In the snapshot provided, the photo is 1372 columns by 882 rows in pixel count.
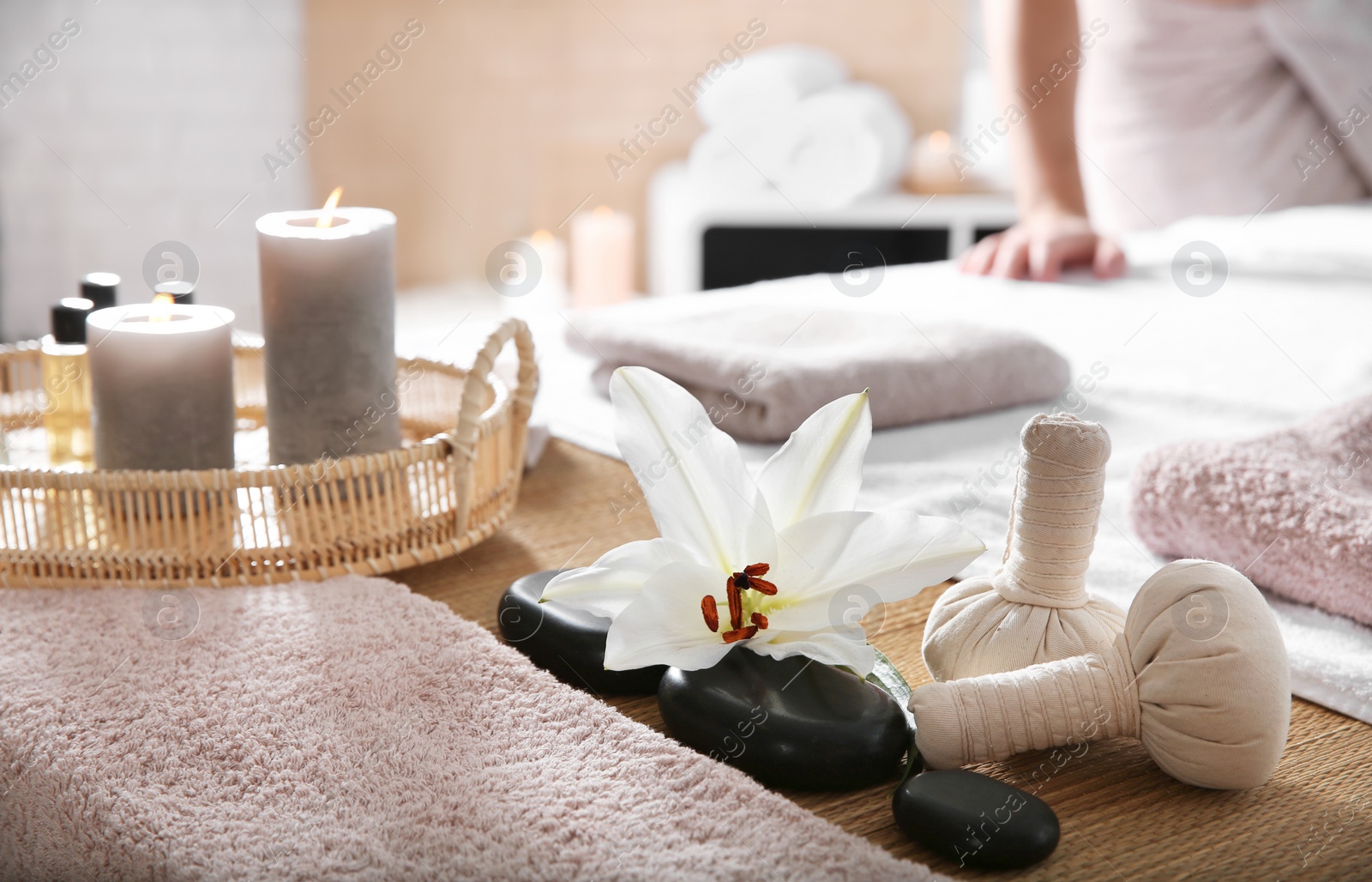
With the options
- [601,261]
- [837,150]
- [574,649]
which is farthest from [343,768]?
[837,150]

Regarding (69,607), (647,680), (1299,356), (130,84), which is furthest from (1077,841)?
(130,84)

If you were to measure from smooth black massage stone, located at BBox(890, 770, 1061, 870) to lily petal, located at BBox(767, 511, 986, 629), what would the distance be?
0.22 feet

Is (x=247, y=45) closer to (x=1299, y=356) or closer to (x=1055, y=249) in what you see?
(x=1055, y=249)

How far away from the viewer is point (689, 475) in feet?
1.49

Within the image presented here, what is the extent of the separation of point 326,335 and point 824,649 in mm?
380

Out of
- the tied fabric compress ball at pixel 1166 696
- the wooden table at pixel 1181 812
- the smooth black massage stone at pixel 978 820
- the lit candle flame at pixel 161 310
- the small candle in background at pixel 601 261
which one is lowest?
the small candle in background at pixel 601 261

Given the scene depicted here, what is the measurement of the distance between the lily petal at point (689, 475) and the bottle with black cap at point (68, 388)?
17.5 inches

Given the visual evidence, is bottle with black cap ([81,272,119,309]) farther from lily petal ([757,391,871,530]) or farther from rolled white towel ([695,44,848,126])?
rolled white towel ([695,44,848,126])

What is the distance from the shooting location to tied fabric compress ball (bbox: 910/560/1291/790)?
16.4 inches

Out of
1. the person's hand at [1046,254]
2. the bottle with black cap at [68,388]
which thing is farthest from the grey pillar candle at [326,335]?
the person's hand at [1046,254]

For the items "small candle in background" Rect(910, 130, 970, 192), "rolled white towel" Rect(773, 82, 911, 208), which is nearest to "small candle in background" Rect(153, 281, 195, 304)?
"rolled white towel" Rect(773, 82, 911, 208)

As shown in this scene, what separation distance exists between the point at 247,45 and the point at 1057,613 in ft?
7.73

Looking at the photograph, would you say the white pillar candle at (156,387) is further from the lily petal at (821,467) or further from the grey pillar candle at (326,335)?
the lily petal at (821,467)

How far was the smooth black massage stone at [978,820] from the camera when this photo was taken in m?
0.39
